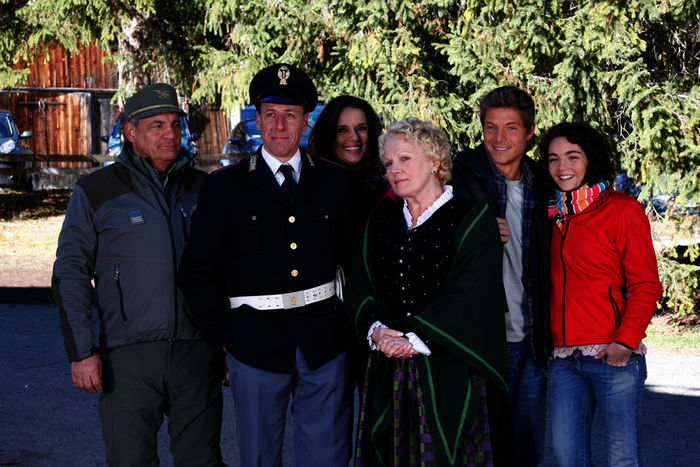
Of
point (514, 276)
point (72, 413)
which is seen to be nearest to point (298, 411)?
point (514, 276)

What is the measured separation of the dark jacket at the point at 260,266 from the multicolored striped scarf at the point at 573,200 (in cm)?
97

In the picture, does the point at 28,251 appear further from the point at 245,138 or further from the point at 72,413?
the point at 72,413

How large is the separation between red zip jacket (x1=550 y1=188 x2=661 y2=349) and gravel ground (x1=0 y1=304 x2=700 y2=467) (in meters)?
1.73

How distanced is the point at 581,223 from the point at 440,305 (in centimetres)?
76

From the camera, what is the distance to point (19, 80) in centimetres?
1377

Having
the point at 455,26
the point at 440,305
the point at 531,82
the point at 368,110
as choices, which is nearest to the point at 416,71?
the point at 455,26

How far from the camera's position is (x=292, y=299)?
3.27 m

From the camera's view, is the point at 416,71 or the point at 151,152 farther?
the point at 416,71

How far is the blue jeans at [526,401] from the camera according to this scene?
3496 millimetres

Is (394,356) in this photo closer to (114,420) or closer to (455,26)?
(114,420)

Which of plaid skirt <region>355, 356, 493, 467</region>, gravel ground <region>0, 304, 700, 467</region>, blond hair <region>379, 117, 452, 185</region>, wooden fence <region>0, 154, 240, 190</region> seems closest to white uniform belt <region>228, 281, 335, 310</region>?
plaid skirt <region>355, 356, 493, 467</region>

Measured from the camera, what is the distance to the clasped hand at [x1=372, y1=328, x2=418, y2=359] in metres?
3.02

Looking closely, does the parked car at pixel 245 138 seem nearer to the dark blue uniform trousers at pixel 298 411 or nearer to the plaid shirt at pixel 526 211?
the plaid shirt at pixel 526 211

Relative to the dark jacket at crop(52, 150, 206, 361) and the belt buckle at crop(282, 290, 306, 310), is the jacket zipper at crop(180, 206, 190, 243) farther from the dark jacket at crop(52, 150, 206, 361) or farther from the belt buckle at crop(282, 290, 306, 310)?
the belt buckle at crop(282, 290, 306, 310)
